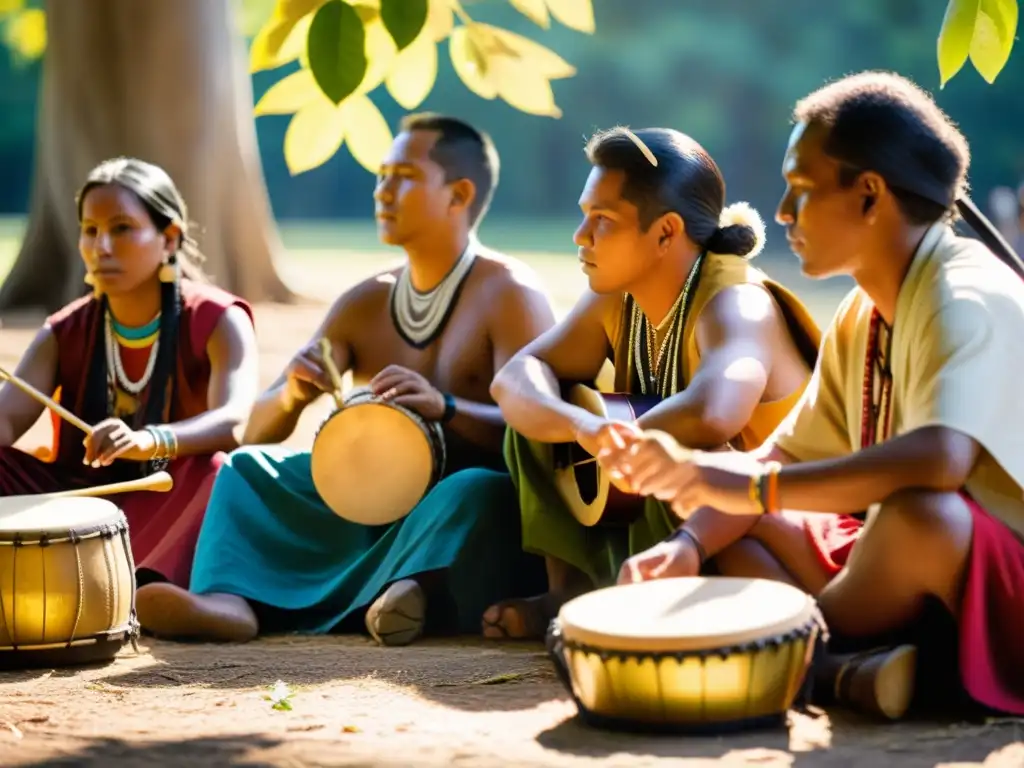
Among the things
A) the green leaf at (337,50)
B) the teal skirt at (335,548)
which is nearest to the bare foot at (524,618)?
the teal skirt at (335,548)

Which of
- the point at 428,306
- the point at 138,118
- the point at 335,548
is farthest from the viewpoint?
the point at 138,118

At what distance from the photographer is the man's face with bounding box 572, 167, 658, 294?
4539mm

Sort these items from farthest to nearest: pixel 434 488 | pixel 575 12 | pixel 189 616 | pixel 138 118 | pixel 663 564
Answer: pixel 138 118 → pixel 434 488 → pixel 189 616 → pixel 663 564 → pixel 575 12

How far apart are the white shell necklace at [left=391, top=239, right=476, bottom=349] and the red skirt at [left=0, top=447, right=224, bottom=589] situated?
28.0 inches

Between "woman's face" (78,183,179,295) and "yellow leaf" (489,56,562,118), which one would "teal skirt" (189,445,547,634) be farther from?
"yellow leaf" (489,56,562,118)

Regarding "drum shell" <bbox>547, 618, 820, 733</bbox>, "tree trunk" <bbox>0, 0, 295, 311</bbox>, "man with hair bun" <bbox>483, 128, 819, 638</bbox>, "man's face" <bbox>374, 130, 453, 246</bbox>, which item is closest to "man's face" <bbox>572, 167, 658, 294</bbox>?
"man with hair bun" <bbox>483, 128, 819, 638</bbox>

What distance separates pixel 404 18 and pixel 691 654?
50.5 inches

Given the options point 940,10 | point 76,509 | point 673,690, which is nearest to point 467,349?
point 76,509

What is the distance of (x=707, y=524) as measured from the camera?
3846mm

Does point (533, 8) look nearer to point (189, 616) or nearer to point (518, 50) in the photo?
point (518, 50)

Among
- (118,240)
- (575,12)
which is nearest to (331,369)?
(118,240)

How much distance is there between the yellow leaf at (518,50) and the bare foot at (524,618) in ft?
5.34

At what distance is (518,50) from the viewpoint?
372cm

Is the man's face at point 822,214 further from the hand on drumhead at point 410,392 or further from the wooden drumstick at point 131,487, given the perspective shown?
the wooden drumstick at point 131,487
